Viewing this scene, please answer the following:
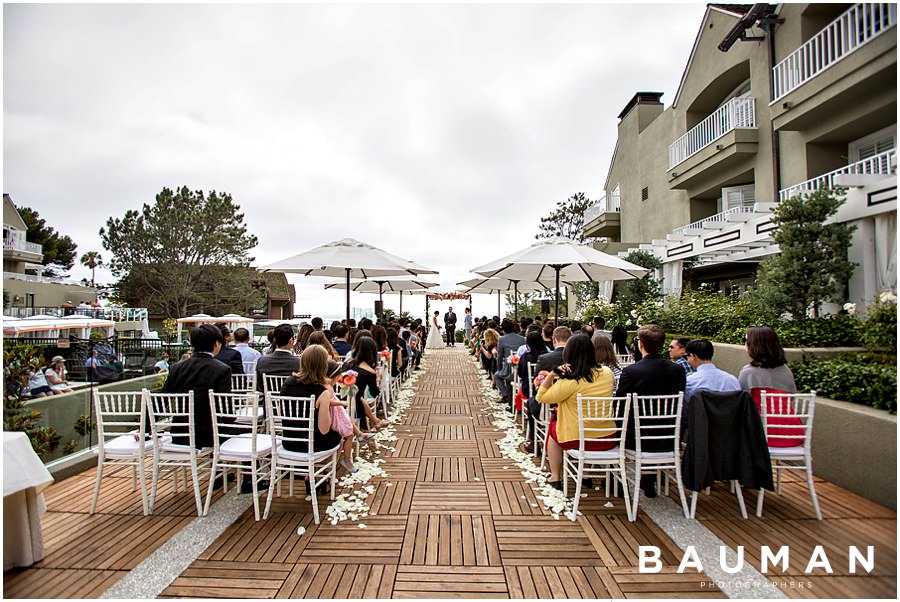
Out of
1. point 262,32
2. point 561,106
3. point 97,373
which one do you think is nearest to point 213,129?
point 262,32

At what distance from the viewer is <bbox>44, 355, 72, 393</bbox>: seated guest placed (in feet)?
15.4

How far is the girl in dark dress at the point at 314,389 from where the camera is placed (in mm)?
3619

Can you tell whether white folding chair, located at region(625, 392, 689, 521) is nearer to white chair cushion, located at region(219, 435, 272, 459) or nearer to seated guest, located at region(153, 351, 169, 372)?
white chair cushion, located at region(219, 435, 272, 459)

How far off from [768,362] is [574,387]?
1.67 m

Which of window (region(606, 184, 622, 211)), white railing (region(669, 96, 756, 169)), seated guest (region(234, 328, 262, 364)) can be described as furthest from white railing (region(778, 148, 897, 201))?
window (region(606, 184, 622, 211))

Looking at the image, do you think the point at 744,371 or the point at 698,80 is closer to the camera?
the point at 744,371

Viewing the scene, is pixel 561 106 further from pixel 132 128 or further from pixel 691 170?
pixel 691 170

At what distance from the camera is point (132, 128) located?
4750 millimetres

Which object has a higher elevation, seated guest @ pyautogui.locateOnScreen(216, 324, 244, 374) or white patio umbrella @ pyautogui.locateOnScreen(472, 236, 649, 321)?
white patio umbrella @ pyautogui.locateOnScreen(472, 236, 649, 321)

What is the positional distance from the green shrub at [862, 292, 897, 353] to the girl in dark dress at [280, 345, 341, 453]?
12.4ft

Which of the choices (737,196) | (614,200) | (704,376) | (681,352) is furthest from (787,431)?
(614,200)

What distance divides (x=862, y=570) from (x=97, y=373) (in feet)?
23.3

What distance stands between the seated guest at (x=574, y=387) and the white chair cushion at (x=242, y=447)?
2.25 m

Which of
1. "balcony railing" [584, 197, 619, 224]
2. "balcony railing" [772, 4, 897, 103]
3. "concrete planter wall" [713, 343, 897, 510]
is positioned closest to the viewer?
"balcony railing" [772, 4, 897, 103]
